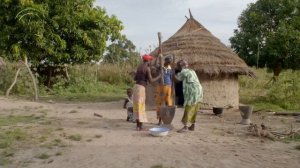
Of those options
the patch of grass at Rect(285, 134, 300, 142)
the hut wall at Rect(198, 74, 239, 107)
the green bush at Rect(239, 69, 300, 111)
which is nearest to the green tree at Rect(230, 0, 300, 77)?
the green bush at Rect(239, 69, 300, 111)

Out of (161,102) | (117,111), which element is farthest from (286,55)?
(161,102)

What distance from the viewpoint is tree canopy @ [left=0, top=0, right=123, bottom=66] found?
15.6 metres

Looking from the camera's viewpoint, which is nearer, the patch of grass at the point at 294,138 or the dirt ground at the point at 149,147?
the dirt ground at the point at 149,147

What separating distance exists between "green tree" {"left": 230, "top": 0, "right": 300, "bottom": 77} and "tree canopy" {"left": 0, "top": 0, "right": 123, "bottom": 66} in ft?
17.7

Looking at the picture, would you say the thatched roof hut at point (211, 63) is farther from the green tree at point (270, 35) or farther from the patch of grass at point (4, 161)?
the patch of grass at point (4, 161)

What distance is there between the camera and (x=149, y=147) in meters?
6.90

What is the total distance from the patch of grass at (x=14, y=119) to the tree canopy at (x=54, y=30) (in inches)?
233

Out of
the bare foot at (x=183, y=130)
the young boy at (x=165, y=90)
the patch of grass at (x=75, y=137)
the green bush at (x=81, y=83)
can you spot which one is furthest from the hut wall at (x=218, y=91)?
the patch of grass at (x=75, y=137)

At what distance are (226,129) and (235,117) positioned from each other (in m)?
2.07

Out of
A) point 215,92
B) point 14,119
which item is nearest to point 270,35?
point 215,92

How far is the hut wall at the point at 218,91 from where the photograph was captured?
12109 millimetres

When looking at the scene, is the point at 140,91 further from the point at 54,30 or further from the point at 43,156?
the point at 54,30

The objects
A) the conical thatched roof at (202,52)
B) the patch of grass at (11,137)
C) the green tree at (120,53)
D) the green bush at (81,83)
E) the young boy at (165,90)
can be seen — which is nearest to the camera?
the patch of grass at (11,137)

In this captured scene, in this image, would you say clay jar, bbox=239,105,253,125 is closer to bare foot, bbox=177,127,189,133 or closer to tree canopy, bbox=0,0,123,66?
bare foot, bbox=177,127,189,133
